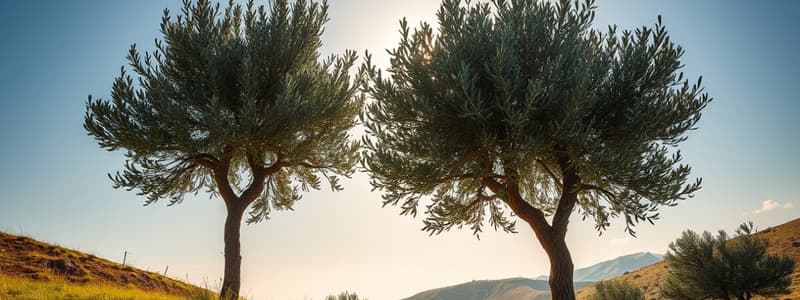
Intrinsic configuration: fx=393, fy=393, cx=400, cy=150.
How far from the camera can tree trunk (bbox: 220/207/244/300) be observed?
13.1 meters

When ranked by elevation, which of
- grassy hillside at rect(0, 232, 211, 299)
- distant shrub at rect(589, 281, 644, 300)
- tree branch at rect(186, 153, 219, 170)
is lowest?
distant shrub at rect(589, 281, 644, 300)

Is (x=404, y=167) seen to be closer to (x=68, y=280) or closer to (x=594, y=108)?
(x=594, y=108)

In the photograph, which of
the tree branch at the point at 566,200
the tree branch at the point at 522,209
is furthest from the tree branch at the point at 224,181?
the tree branch at the point at 566,200

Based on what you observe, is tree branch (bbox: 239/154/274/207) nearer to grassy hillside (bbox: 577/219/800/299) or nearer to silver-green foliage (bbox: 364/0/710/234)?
silver-green foliage (bbox: 364/0/710/234)

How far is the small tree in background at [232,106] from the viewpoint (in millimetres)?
13039

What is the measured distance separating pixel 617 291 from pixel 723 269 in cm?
703

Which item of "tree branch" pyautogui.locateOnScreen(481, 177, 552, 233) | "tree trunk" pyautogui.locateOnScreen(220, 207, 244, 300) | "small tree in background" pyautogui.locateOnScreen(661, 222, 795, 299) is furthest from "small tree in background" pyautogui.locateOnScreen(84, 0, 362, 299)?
"small tree in background" pyautogui.locateOnScreen(661, 222, 795, 299)

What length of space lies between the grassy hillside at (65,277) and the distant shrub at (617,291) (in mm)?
27500

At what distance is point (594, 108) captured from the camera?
442 inches

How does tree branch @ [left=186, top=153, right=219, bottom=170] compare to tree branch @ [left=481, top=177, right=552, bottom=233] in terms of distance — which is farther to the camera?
tree branch @ [left=186, top=153, right=219, bottom=170]

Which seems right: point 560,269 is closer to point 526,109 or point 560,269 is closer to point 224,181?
point 526,109

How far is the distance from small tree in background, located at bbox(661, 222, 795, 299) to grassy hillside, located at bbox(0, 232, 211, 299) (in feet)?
89.7

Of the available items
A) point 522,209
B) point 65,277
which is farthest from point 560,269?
point 65,277

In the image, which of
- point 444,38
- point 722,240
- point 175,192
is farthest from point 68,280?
point 722,240
